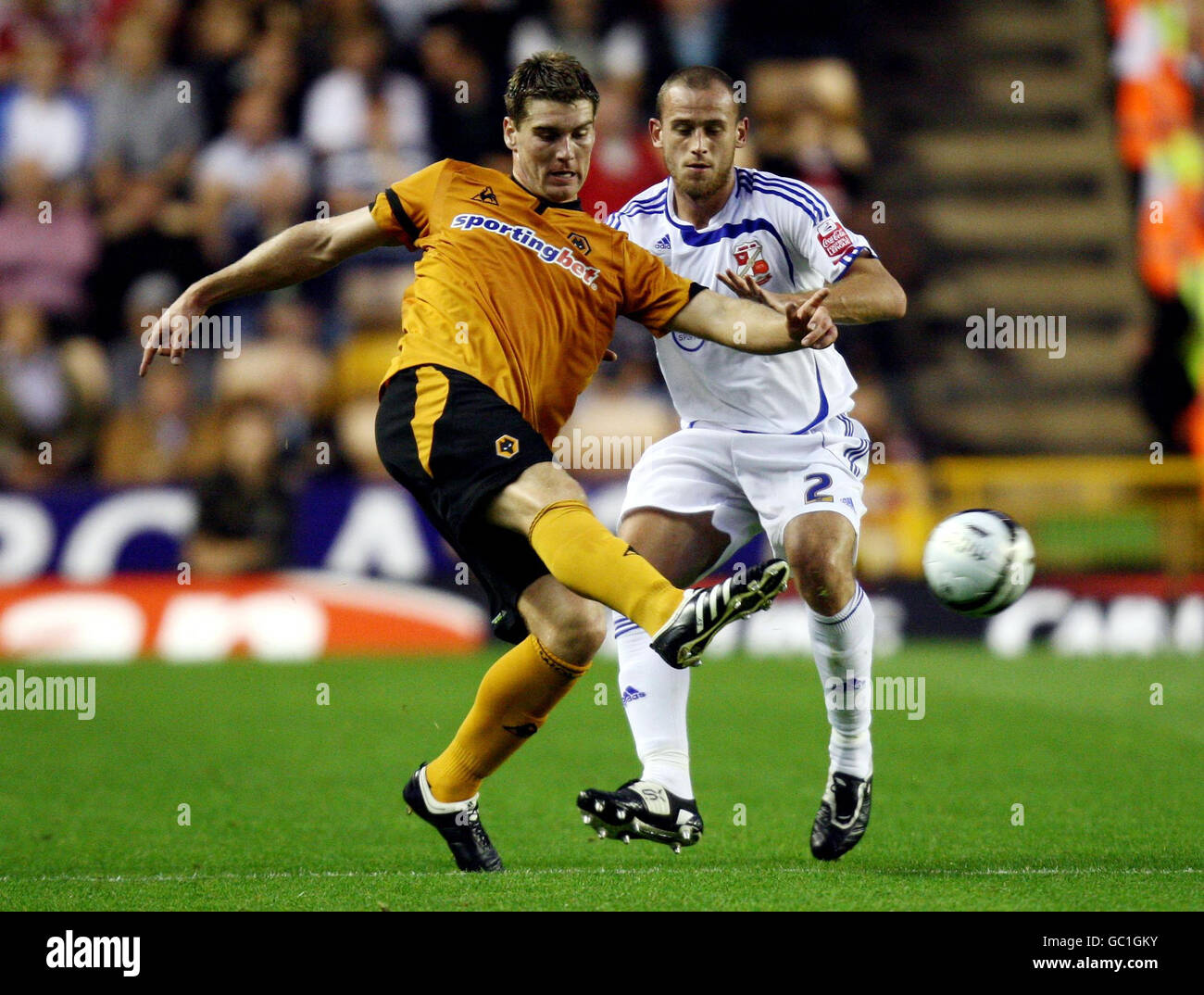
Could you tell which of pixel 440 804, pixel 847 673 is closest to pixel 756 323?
pixel 847 673

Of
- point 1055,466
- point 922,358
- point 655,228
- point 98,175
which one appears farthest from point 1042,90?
point 655,228

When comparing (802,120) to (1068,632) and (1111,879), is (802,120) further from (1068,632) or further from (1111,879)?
(1111,879)

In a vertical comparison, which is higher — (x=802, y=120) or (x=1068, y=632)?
(x=802, y=120)

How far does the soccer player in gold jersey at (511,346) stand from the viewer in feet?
14.9

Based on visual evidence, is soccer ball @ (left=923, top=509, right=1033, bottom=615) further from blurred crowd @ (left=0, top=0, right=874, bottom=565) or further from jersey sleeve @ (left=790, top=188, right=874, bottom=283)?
blurred crowd @ (left=0, top=0, right=874, bottom=565)

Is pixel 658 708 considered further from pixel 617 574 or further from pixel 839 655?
pixel 617 574

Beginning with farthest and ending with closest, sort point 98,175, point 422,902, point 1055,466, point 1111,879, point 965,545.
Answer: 1. point 98,175
2. point 1055,466
3. point 965,545
4. point 1111,879
5. point 422,902

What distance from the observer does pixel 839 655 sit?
5320mm

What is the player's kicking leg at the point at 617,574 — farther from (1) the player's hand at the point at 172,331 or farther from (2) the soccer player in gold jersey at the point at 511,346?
(1) the player's hand at the point at 172,331

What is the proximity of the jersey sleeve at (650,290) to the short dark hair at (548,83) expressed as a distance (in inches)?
17.9

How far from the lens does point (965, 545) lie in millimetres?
5109

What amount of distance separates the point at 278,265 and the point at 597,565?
145 cm

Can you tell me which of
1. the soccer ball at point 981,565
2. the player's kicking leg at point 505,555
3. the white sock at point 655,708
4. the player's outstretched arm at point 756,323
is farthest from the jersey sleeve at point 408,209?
the soccer ball at point 981,565

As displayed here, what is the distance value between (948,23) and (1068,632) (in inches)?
286
